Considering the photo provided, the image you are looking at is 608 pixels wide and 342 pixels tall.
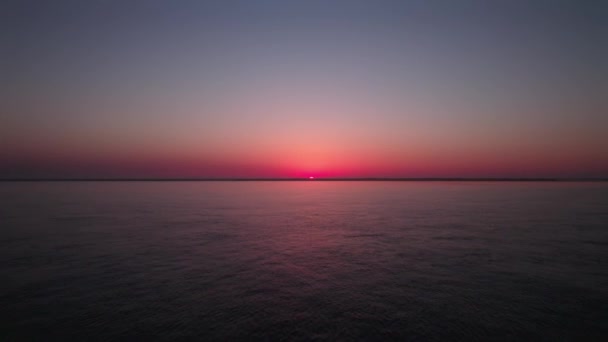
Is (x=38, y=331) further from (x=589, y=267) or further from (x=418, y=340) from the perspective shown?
(x=589, y=267)

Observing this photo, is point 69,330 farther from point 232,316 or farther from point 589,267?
point 589,267

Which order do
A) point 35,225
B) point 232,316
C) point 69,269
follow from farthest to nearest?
point 35,225, point 69,269, point 232,316

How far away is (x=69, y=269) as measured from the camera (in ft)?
51.9

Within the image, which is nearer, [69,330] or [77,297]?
[69,330]

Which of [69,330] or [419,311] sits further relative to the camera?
[419,311]

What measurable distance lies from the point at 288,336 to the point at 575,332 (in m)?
8.71

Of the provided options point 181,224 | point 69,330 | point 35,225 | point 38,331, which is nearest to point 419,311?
point 69,330

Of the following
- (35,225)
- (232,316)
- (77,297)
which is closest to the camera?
(232,316)

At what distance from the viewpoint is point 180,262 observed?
56.6 feet

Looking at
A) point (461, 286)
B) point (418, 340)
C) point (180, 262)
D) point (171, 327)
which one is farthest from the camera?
point (180, 262)

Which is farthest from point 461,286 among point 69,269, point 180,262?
point 69,269

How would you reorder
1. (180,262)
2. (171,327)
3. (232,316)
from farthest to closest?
(180,262) < (232,316) < (171,327)

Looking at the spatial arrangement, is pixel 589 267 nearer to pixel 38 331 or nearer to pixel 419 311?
pixel 419 311

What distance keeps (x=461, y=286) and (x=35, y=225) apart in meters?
35.6
